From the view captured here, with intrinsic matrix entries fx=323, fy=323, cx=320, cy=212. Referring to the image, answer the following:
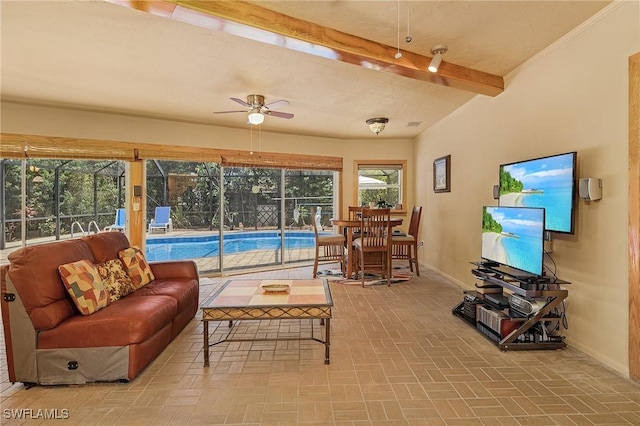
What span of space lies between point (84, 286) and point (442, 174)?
15.3 feet

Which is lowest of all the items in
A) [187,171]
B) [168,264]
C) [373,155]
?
[168,264]

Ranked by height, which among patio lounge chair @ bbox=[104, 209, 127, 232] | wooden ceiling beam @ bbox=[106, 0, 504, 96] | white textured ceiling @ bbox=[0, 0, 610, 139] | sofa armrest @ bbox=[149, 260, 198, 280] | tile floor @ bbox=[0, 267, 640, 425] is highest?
white textured ceiling @ bbox=[0, 0, 610, 139]

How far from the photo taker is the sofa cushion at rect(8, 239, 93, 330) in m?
2.03

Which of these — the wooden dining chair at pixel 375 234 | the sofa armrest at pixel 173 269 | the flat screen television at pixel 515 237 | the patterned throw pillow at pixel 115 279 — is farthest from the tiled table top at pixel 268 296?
the wooden dining chair at pixel 375 234

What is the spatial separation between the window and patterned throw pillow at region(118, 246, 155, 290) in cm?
426

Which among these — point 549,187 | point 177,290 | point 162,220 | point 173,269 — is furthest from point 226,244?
point 549,187

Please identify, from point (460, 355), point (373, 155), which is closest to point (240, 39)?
point (460, 355)

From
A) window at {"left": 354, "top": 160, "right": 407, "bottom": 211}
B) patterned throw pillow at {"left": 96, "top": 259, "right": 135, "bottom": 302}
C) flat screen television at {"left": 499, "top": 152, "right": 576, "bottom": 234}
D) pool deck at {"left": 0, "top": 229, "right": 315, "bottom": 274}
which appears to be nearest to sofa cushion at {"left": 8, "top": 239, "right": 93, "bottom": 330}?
patterned throw pillow at {"left": 96, "top": 259, "right": 135, "bottom": 302}

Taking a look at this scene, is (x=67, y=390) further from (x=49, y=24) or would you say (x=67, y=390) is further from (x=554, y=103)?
(x=554, y=103)

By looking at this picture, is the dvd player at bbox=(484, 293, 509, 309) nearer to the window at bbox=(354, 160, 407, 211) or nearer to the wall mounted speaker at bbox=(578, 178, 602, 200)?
the wall mounted speaker at bbox=(578, 178, 602, 200)

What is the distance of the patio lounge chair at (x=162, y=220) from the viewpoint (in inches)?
206

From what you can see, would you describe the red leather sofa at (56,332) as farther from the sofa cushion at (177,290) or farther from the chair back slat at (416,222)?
the chair back slat at (416,222)

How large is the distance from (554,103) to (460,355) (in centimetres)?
225

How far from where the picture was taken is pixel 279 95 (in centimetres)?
393
